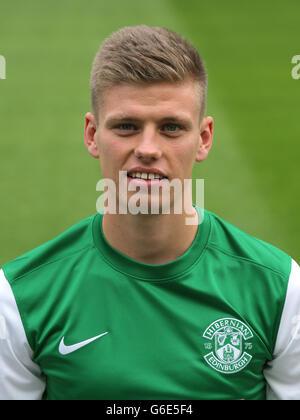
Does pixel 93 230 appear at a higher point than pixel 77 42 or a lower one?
lower

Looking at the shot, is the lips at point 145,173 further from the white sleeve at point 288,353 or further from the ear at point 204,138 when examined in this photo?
the white sleeve at point 288,353

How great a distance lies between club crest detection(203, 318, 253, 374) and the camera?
2.57m

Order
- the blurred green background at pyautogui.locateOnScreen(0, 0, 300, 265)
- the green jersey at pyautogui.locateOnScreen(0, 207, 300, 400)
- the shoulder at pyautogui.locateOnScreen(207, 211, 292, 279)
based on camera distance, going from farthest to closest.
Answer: the blurred green background at pyautogui.locateOnScreen(0, 0, 300, 265), the shoulder at pyautogui.locateOnScreen(207, 211, 292, 279), the green jersey at pyautogui.locateOnScreen(0, 207, 300, 400)

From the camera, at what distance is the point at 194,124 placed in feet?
8.36

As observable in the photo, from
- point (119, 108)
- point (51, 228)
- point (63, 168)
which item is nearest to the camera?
point (119, 108)

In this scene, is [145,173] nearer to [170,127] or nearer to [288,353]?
[170,127]

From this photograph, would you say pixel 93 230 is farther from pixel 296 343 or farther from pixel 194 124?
pixel 296 343

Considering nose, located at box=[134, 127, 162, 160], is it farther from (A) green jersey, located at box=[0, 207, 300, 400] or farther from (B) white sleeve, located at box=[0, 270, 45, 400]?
(B) white sleeve, located at box=[0, 270, 45, 400]

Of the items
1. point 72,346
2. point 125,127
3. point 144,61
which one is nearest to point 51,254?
point 72,346

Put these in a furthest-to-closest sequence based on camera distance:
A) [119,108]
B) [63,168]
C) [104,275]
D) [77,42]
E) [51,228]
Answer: [77,42] → [63,168] → [51,228] → [104,275] → [119,108]

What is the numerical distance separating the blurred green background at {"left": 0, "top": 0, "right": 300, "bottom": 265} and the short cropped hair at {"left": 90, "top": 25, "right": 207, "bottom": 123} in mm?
3625

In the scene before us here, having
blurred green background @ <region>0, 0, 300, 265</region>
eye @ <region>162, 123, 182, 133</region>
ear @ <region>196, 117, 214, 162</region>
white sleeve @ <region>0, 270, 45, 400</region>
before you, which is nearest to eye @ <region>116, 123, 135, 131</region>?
eye @ <region>162, 123, 182, 133</region>

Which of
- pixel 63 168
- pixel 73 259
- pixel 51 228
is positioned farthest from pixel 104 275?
pixel 63 168
